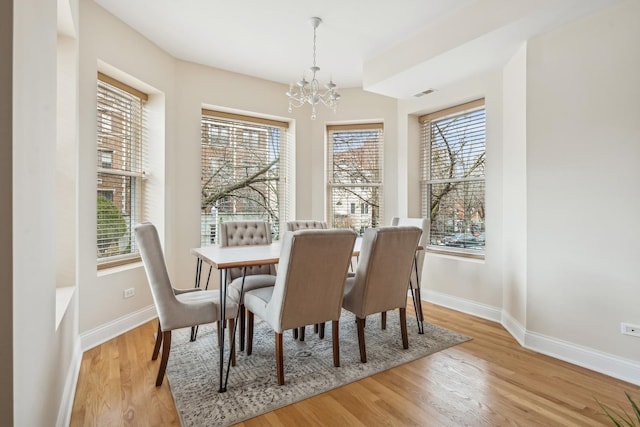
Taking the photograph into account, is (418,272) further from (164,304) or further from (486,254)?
(164,304)

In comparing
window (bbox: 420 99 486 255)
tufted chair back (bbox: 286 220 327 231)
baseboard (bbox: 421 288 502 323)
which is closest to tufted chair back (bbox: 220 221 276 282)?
tufted chair back (bbox: 286 220 327 231)

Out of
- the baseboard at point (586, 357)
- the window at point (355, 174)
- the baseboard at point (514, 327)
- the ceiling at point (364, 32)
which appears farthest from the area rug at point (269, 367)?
the ceiling at point (364, 32)

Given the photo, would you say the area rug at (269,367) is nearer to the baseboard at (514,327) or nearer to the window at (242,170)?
the baseboard at (514,327)

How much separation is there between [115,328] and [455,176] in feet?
12.8

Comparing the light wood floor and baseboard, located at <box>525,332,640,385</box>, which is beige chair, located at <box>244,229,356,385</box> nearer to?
Answer: the light wood floor

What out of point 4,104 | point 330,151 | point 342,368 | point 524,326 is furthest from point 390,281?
point 330,151

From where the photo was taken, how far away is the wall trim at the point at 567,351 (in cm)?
226

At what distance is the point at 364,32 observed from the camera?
10.6 ft

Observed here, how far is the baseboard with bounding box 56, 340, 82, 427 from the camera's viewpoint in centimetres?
170

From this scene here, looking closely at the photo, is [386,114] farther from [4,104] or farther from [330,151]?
[4,104]

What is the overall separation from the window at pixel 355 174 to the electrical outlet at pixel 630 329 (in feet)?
9.18

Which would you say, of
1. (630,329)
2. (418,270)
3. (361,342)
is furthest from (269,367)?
(630,329)

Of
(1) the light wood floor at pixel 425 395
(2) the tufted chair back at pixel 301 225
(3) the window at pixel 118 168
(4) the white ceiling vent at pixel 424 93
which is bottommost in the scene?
(1) the light wood floor at pixel 425 395

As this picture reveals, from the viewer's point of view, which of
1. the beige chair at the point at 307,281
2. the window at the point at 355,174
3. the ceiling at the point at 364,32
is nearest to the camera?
the beige chair at the point at 307,281
